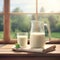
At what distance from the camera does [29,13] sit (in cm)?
188

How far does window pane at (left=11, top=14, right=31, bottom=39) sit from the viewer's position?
6.17 ft

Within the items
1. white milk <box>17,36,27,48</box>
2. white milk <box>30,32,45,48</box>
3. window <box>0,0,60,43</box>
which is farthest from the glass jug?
window <box>0,0,60,43</box>

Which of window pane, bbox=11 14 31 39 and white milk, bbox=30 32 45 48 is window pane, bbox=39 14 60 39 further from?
white milk, bbox=30 32 45 48

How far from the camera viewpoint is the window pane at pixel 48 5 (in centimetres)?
188

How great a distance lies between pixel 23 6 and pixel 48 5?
0.78 ft

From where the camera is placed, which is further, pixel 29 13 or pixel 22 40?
pixel 29 13

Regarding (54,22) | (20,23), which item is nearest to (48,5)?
(54,22)

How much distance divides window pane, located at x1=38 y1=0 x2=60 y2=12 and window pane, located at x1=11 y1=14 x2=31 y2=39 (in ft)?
0.49

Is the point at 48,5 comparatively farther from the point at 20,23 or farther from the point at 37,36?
the point at 37,36

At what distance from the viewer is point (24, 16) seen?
1.89m

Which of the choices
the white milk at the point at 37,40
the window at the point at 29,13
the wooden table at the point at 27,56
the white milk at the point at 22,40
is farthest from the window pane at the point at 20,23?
the wooden table at the point at 27,56

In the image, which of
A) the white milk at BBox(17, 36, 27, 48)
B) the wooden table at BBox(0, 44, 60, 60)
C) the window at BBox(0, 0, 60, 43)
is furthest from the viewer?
the window at BBox(0, 0, 60, 43)

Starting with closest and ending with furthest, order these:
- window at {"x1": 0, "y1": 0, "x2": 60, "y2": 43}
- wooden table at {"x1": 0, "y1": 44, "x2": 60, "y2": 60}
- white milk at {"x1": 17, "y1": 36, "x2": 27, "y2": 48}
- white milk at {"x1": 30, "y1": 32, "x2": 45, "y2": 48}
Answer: wooden table at {"x1": 0, "y1": 44, "x2": 60, "y2": 60} < white milk at {"x1": 30, "y1": 32, "x2": 45, "y2": 48} < white milk at {"x1": 17, "y1": 36, "x2": 27, "y2": 48} < window at {"x1": 0, "y1": 0, "x2": 60, "y2": 43}

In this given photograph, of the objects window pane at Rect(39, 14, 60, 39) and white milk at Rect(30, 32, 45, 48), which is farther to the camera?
window pane at Rect(39, 14, 60, 39)
